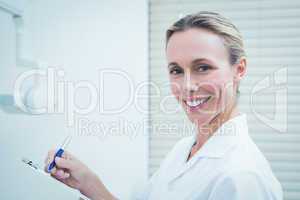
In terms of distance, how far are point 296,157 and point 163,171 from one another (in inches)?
32.8

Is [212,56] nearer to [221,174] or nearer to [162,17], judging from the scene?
[221,174]

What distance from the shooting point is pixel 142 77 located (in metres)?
1.54

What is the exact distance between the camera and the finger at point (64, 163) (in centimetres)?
79

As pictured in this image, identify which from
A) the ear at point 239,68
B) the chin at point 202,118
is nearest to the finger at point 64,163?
the chin at point 202,118

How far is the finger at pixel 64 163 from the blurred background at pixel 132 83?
0.32ft

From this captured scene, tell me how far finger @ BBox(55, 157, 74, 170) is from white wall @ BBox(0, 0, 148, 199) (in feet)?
0.31

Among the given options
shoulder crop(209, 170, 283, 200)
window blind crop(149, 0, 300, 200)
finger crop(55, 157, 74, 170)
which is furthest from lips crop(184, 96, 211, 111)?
window blind crop(149, 0, 300, 200)

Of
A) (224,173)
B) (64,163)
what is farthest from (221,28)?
(64,163)

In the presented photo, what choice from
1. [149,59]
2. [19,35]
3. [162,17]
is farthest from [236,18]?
[19,35]

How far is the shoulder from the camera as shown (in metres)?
0.70

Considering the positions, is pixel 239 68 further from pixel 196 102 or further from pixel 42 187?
pixel 42 187

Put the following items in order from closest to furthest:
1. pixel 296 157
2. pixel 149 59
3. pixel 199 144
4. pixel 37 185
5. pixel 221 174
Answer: pixel 221 174
pixel 37 185
pixel 199 144
pixel 296 157
pixel 149 59

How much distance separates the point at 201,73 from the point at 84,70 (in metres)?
0.49

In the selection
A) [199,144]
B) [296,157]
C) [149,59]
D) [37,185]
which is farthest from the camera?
[149,59]
